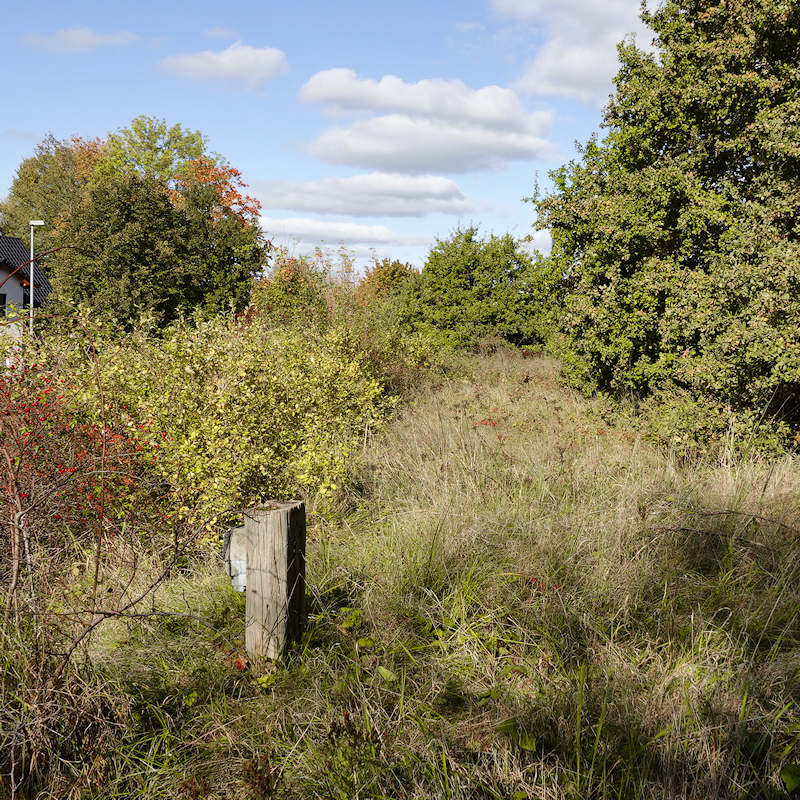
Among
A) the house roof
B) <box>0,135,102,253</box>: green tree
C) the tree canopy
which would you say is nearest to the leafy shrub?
the tree canopy

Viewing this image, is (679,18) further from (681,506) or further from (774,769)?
(774,769)

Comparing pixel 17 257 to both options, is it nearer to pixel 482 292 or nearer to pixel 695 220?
pixel 482 292

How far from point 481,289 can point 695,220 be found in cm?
672

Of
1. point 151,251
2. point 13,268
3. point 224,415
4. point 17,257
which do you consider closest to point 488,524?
point 224,415

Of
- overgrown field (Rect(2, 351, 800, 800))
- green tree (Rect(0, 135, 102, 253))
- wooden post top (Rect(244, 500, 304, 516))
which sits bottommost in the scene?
overgrown field (Rect(2, 351, 800, 800))

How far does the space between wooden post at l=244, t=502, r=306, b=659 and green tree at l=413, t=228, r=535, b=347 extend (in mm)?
11837

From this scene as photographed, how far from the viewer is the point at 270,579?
2.94 meters

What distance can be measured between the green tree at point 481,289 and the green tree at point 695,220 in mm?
4398

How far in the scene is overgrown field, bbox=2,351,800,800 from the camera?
2.33 m

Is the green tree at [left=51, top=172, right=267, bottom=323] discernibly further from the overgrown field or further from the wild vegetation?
the overgrown field

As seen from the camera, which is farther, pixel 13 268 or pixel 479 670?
pixel 13 268

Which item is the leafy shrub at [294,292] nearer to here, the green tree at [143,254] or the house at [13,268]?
the green tree at [143,254]

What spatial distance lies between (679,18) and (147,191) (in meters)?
15.3

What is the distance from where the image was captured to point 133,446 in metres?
5.39
